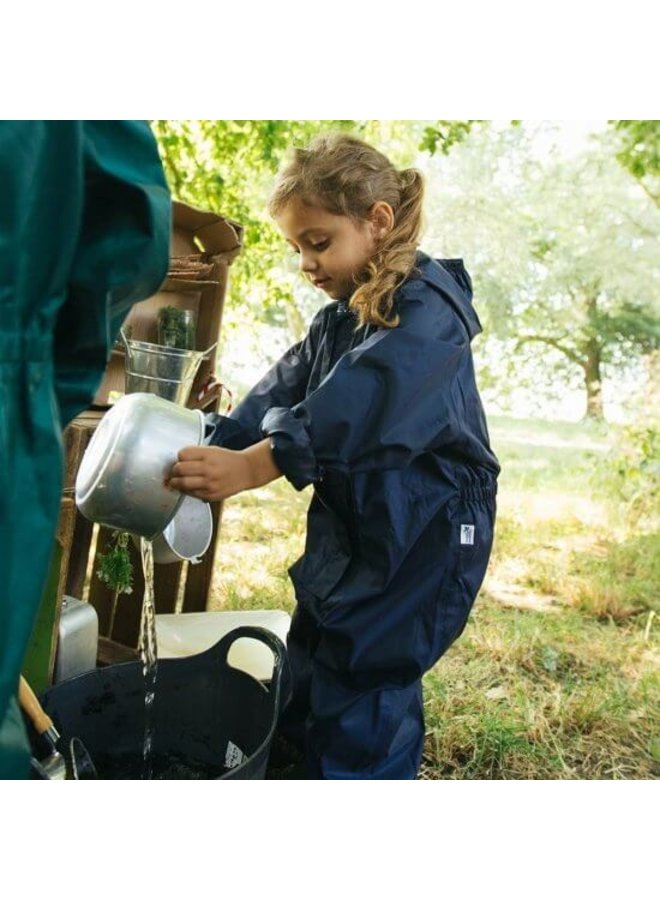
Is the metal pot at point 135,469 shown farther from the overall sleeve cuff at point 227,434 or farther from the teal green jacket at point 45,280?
the teal green jacket at point 45,280

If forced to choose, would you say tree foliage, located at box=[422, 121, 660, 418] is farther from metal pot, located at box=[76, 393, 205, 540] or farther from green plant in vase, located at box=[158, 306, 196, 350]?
metal pot, located at box=[76, 393, 205, 540]

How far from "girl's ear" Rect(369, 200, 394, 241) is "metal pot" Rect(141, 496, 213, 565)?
0.76m

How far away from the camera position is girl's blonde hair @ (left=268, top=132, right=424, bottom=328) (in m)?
1.71

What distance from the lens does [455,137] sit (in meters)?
3.96

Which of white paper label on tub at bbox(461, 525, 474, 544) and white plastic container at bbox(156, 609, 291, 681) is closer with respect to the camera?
white paper label on tub at bbox(461, 525, 474, 544)

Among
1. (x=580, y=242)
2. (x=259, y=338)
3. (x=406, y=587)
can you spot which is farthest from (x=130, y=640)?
(x=580, y=242)

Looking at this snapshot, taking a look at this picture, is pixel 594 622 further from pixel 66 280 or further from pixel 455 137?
pixel 66 280

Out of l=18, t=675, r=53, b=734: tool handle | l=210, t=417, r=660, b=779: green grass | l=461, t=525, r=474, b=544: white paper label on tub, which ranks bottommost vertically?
l=210, t=417, r=660, b=779: green grass

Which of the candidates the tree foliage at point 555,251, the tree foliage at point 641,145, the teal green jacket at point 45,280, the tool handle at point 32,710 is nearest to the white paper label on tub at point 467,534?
the tool handle at point 32,710

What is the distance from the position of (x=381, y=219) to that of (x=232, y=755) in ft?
4.21

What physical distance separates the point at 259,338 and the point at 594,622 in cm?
373

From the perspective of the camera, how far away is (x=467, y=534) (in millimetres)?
1827

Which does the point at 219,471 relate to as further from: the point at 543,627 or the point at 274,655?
the point at 543,627

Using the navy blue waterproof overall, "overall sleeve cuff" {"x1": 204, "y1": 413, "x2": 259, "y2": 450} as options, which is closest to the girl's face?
the navy blue waterproof overall
